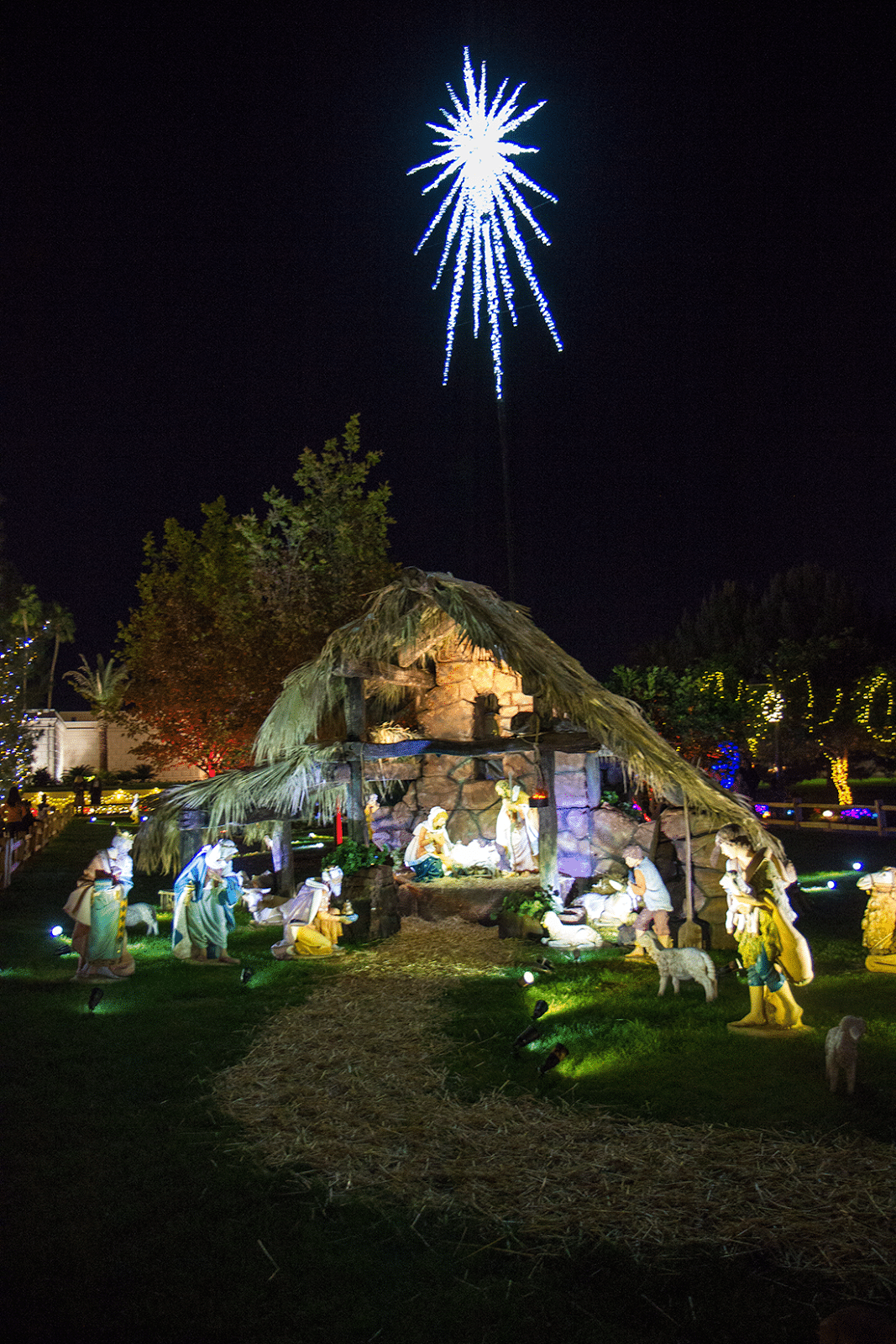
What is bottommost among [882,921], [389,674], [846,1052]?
[846,1052]

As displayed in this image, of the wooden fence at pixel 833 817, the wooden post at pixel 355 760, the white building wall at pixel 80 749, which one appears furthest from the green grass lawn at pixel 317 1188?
the white building wall at pixel 80 749

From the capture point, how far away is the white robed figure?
1108 cm

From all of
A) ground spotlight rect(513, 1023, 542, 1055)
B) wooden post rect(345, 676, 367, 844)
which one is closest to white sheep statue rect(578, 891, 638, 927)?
wooden post rect(345, 676, 367, 844)

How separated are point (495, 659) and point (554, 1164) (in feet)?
31.3

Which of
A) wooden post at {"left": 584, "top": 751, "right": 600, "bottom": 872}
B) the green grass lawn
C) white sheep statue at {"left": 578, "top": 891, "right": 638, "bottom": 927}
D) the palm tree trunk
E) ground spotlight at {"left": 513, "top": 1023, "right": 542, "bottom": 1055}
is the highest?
the palm tree trunk

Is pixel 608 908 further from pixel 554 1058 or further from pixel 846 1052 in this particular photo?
pixel 846 1052

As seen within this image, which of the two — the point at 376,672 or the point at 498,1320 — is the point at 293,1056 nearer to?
the point at 498,1320

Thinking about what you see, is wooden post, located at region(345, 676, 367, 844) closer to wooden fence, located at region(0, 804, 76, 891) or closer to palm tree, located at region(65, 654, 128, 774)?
wooden fence, located at region(0, 804, 76, 891)

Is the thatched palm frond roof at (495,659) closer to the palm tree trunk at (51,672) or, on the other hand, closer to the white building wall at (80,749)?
the white building wall at (80,749)

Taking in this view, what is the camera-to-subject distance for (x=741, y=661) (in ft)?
130

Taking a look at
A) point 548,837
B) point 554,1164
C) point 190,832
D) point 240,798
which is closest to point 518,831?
point 548,837

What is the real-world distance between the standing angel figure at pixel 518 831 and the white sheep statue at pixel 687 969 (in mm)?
6166

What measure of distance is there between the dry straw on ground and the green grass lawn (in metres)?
0.18

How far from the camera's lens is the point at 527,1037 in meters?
7.07
